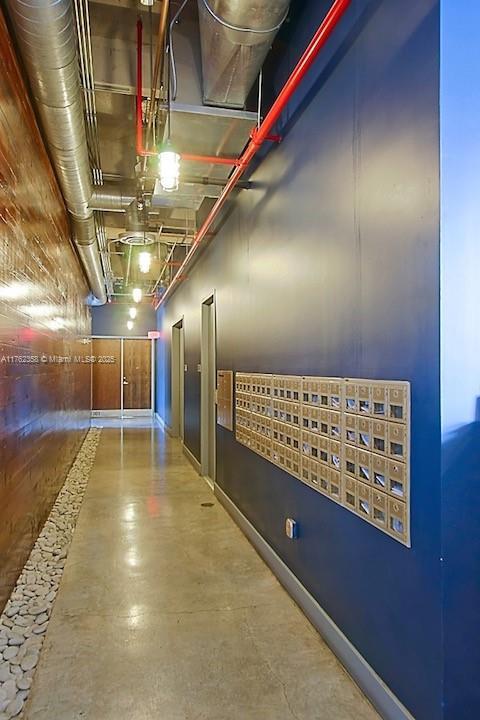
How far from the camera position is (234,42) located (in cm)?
235

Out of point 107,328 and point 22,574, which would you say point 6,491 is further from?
point 107,328

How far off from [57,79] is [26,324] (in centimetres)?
143

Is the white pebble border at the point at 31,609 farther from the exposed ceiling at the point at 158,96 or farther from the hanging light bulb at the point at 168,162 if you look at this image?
the exposed ceiling at the point at 158,96

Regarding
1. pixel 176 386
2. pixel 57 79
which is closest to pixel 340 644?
pixel 57 79

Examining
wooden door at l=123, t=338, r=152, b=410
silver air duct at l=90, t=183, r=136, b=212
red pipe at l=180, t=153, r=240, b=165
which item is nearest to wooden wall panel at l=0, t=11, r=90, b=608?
silver air duct at l=90, t=183, r=136, b=212

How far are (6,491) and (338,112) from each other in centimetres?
255

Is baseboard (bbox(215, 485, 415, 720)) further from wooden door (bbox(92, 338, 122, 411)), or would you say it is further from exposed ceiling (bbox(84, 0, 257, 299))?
wooden door (bbox(92, 338, 122, 411))

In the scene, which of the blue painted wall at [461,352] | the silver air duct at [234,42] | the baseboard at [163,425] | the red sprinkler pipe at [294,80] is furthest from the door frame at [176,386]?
the blue painted wall at [461,352]

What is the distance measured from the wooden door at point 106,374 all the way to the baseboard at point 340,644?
9629 millimetres

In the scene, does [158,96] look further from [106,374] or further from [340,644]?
[106,374]

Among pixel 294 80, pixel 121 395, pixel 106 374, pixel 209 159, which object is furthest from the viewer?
pixel 121 395

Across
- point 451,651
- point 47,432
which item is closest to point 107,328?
point 47,432

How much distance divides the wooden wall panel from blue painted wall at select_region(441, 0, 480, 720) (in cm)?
207

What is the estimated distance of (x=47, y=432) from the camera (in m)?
4.04
